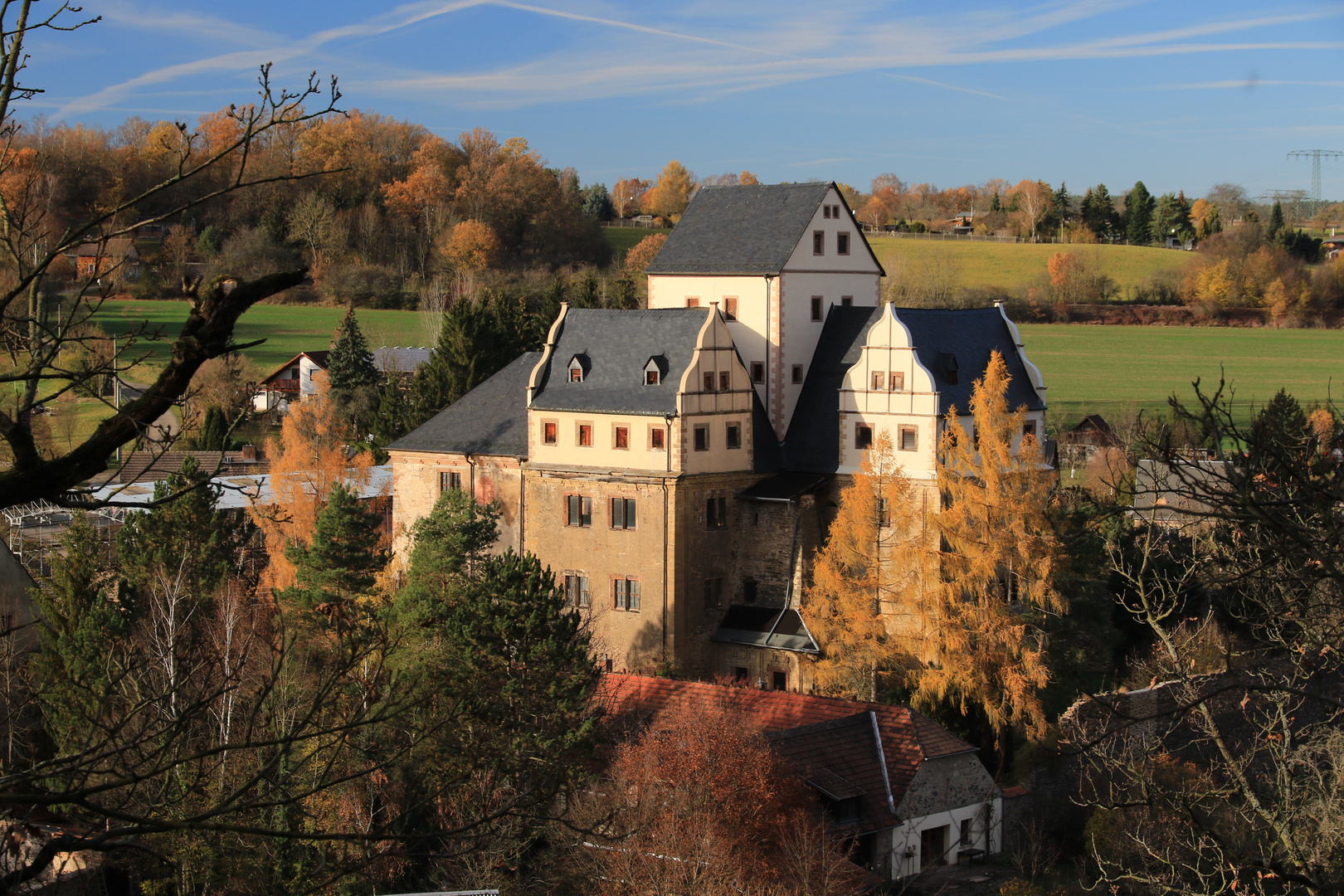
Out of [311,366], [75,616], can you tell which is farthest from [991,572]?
[311,366]

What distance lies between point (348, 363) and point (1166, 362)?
53553 mm

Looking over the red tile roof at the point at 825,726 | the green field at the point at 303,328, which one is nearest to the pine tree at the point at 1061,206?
the green field at the point at 303,328

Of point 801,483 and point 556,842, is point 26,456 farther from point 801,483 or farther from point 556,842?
point 801,483

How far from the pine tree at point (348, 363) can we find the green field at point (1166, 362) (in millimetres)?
36786

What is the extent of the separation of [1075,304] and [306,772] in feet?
316

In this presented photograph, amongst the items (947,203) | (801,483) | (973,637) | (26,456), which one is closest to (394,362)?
(801,483)

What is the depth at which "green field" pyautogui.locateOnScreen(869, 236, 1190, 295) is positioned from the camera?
11931cm

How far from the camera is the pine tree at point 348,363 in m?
80.5

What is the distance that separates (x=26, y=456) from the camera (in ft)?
28.5

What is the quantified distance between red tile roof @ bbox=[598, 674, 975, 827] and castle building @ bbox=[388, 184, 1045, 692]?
14.4 feet

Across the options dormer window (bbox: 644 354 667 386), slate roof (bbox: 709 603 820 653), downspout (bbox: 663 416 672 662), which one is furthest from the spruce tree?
slate roof (bbox: 709 603 820 653)

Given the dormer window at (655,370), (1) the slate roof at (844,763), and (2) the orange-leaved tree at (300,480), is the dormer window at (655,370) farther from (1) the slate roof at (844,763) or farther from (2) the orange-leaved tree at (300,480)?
(1) the slate roof at (844,763)

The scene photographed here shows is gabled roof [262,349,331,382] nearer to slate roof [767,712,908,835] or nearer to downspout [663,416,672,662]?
downspout [663,416,672,662]

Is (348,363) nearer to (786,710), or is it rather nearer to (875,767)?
(786,710)
